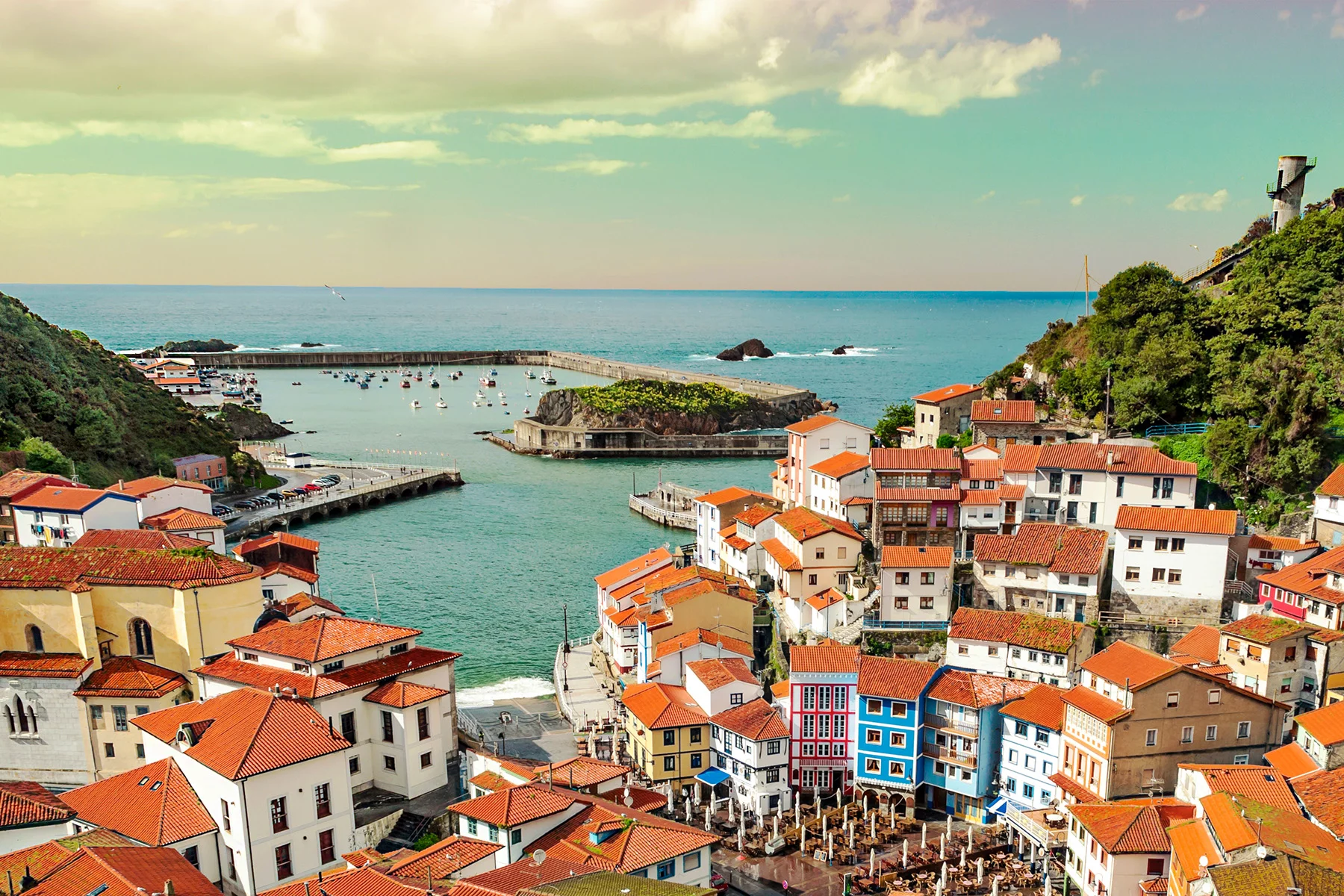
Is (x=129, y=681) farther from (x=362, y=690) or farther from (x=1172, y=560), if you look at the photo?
(x=1172, y=560)

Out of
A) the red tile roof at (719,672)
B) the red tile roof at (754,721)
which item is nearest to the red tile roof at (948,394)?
the red tile roof at (719,672)

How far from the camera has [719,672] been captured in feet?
113

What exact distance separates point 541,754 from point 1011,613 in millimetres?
18293

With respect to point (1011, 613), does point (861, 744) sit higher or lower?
lower

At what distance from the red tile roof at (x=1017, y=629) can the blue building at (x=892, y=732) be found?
297 cm

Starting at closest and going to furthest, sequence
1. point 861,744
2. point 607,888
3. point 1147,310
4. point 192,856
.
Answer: point 607,888 → point 192,856 → point 861,744 → point 1147,310

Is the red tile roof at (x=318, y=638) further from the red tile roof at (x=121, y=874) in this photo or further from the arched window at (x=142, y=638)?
the red tile roof at (x=121, y=874)

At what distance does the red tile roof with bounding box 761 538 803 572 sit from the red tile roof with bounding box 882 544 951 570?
459 cm

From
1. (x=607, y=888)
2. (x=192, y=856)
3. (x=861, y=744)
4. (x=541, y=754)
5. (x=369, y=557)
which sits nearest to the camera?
(x=607, y=888)

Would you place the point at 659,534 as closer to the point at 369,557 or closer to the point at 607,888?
the point at 369,557

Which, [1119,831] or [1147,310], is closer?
[1119,831]

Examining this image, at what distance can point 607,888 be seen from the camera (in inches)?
761

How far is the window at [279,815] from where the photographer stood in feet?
78.3

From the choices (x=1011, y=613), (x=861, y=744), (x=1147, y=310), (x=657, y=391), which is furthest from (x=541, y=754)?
(x=657, y=391)
